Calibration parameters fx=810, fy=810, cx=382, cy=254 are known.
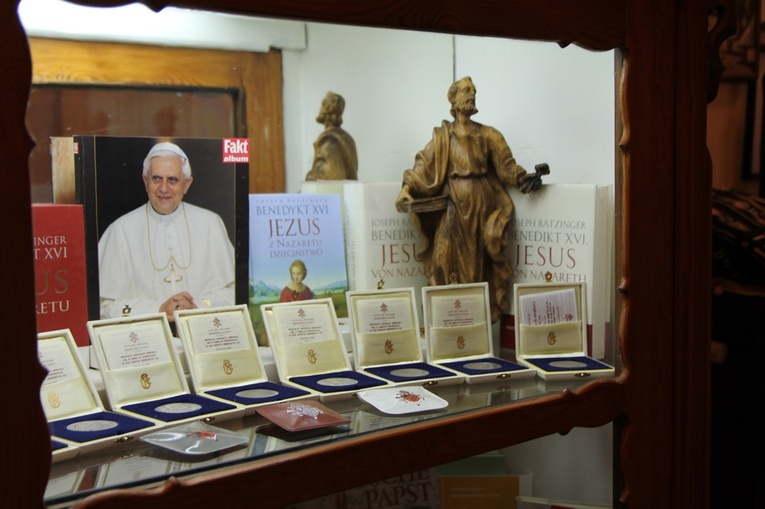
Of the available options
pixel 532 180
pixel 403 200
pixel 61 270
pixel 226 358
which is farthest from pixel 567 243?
Answer: pixel 61 270

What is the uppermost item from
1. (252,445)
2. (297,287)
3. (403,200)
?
(403,200)

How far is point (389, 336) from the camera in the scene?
1045mm

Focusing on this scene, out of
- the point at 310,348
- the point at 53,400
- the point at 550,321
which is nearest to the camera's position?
the point at 53,400

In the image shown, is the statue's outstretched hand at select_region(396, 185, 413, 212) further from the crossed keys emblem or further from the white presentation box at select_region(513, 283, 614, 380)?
the crossed keys emblem

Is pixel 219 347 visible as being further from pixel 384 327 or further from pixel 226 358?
pixel 384 327

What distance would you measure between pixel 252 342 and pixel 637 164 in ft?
1.66

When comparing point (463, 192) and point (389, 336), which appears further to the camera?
point (463, 192)

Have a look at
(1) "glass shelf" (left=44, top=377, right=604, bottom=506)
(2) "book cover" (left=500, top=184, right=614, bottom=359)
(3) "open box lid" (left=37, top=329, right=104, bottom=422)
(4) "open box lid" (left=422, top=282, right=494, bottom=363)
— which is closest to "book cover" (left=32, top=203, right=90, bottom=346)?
(3) "open box lid" (left=37, top=329, right=104, bottom=422)

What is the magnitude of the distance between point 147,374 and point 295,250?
0.94ft

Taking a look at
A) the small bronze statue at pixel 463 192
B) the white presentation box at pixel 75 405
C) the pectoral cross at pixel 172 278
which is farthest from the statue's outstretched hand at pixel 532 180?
the white presentation box at pixel 75 405

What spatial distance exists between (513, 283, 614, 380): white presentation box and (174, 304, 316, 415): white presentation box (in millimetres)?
327

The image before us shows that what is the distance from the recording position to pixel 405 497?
104cm

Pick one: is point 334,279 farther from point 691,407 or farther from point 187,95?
point 691,407

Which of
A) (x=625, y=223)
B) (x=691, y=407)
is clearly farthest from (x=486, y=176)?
(x=691, y=407)
